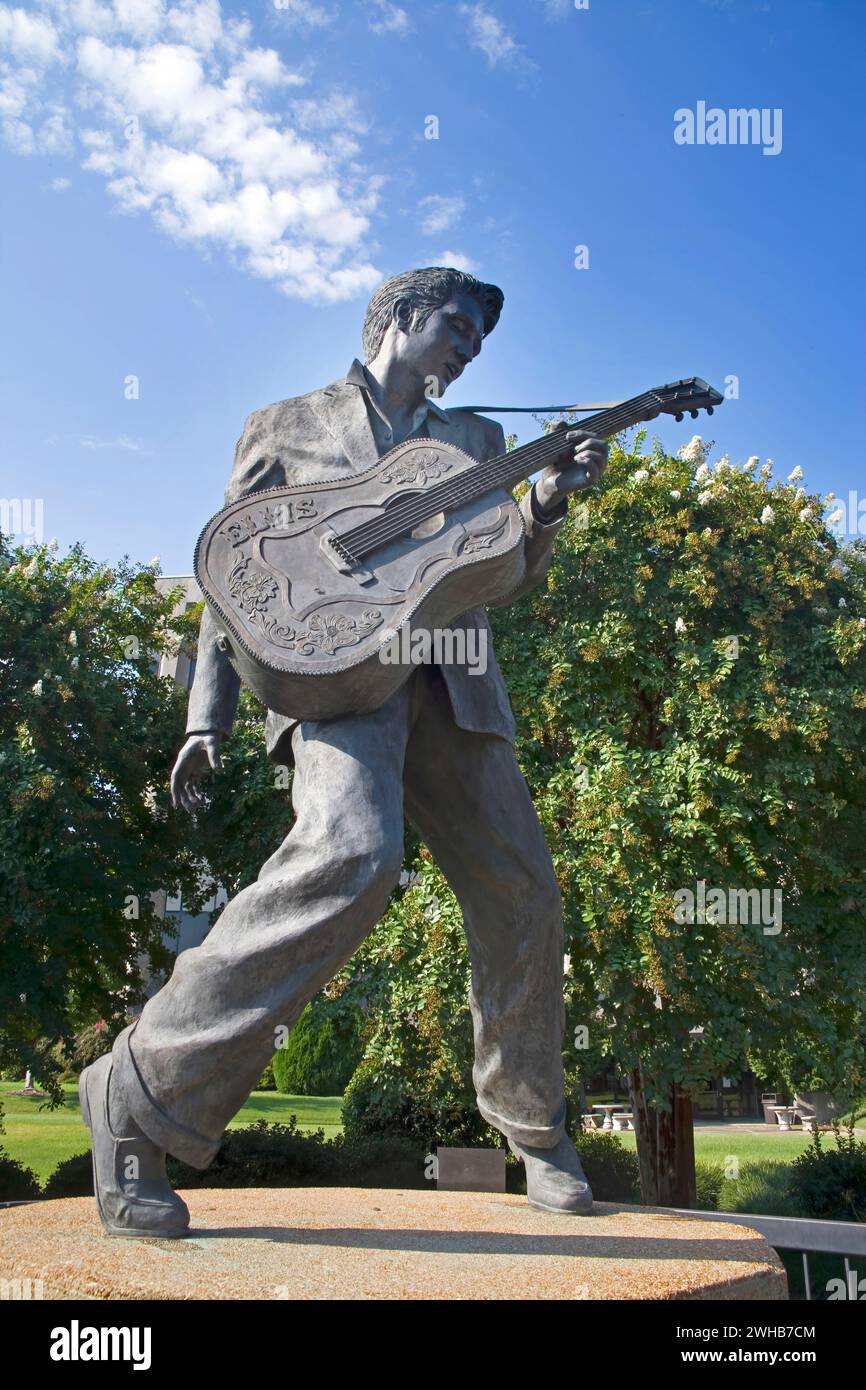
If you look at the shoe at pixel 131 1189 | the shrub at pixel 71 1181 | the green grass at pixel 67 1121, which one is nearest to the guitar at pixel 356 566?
the shoe at pixel 131 1189

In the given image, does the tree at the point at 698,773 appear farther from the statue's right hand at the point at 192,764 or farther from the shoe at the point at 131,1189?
the shoe at the point at 131,1189

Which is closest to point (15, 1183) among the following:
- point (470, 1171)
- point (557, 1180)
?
point (470, 1171)

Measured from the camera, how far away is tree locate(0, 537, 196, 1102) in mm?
10250

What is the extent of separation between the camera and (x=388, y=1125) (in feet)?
42.1

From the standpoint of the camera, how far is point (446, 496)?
11.7 ft

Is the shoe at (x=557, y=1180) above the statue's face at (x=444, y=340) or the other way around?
the other way around

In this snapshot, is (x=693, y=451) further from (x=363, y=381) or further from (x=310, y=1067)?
(x=310, y=1067)

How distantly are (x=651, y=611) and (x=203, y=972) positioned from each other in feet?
27.7

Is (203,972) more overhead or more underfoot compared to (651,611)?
more underfoot

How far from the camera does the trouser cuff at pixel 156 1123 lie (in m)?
3.00

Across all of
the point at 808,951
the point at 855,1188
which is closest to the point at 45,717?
the point at 808,951

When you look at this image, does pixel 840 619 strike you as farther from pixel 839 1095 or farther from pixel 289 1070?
pixel 289 1070

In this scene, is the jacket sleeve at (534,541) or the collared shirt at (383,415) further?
the collared shirt at (383,415)

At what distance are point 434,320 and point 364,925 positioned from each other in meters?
2.19
